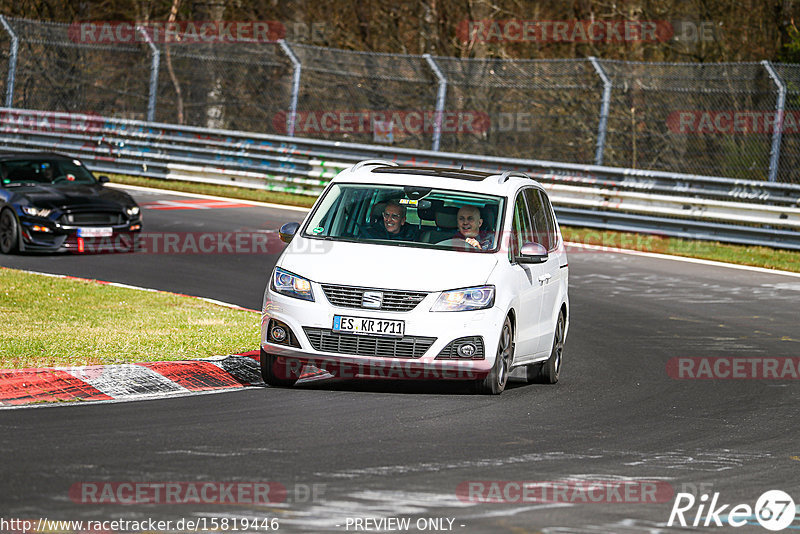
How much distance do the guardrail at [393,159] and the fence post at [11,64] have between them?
3.23 ft

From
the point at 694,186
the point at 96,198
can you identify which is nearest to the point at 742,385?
the point at 96,198

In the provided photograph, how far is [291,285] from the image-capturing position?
996 cm

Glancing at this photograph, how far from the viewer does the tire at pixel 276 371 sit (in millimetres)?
10109

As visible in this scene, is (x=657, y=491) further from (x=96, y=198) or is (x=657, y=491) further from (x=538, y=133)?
(x=538, y=133)

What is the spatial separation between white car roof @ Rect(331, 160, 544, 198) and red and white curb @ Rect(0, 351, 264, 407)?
1.79 metres

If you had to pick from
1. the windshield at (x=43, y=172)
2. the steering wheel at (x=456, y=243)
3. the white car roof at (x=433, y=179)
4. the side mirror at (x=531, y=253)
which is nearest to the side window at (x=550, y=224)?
the white car roof at (x=433, y=179)

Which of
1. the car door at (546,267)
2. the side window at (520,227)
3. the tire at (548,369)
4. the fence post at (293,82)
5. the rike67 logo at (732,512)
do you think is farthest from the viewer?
the fence post at (293,82)

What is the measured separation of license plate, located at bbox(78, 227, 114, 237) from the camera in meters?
18.7

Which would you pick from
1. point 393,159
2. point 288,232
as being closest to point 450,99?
point 393,159

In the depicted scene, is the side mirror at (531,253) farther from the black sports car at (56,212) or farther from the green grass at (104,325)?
the black sports car at (56,212)

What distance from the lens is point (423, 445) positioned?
804 centimetres

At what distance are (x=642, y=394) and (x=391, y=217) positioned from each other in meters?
2.42

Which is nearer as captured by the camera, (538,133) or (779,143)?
(779,143)

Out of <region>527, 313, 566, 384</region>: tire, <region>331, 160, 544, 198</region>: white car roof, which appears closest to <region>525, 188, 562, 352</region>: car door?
<region>527, 313, 566, 384</region>: tire
